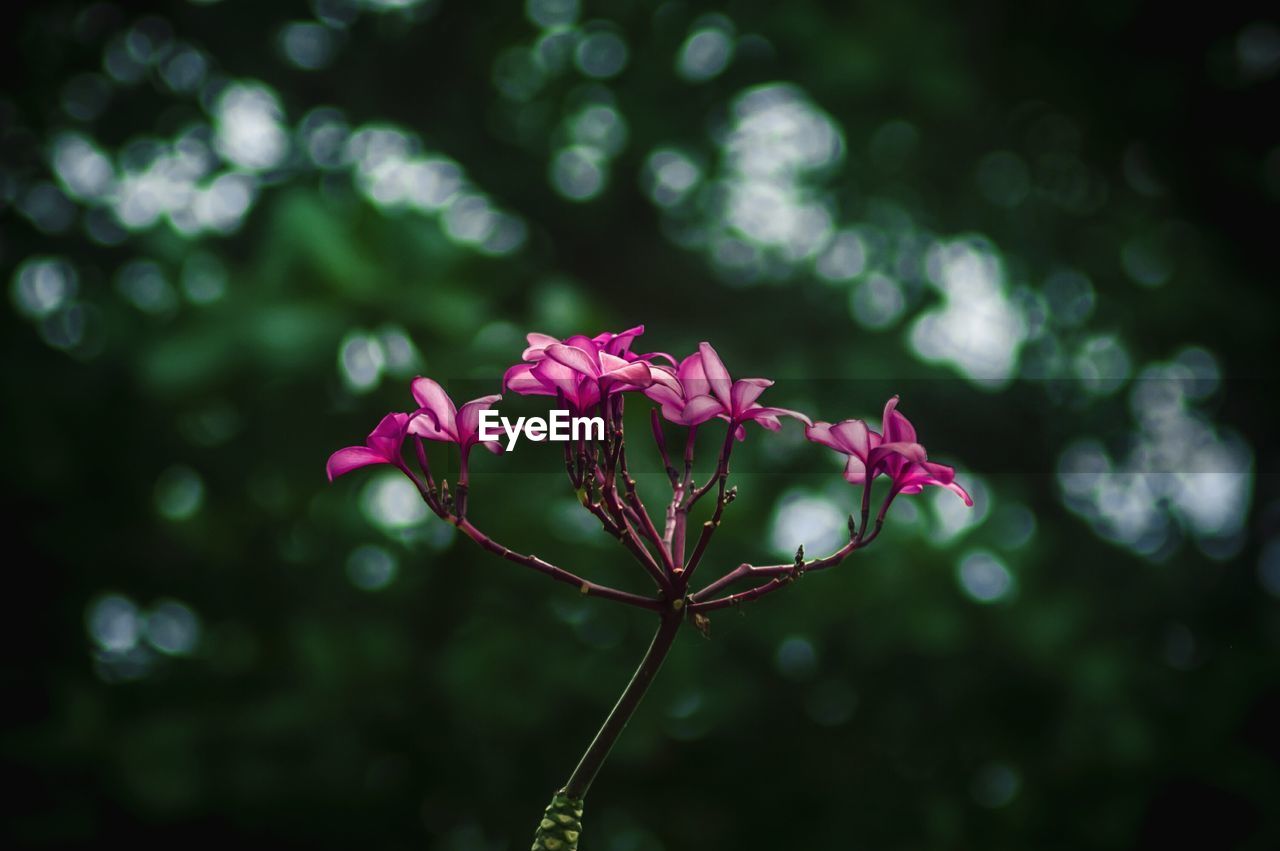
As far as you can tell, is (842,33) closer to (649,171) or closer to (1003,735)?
(649,171)

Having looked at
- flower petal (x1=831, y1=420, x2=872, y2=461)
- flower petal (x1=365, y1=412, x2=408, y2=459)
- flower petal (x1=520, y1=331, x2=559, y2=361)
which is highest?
flower petal (x1=520, y1=331, x2=559, y2=361)

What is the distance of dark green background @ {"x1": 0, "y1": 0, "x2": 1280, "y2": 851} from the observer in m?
4.32

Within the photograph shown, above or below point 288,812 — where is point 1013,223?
above

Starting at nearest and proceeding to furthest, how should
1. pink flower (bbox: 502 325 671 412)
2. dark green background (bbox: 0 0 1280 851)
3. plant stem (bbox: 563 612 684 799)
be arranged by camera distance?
plant stem (bbox: 563 612 684 799) < pink flower (bbox: 502 325 671 412) < dark green background (bbox: 0 0 1280 851)

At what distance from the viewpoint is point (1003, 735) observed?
211 inches

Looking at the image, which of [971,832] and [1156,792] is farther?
[1156,792]

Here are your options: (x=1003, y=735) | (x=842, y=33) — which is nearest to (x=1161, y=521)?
(x=1003, y=735)

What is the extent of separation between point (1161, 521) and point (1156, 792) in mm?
1580

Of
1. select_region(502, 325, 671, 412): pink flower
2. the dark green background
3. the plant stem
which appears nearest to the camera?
the plant stem

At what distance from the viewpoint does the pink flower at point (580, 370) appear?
649 mm

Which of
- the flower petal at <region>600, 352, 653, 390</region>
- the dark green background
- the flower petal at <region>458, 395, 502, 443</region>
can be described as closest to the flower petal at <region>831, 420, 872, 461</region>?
the flower petal at <region>600, 352, 653, 390</region>

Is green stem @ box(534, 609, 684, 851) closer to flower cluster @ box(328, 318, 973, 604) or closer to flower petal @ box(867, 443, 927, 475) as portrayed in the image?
flower cluster @ box(328, 318, 973, 604)

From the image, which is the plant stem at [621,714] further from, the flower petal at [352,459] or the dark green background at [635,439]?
the dark green background at [635,439]

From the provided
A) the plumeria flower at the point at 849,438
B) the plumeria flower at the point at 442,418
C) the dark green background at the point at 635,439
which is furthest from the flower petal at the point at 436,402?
the dark green background at the point at 635,439
